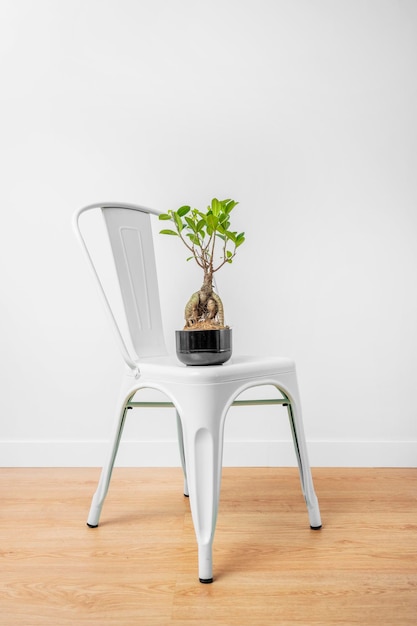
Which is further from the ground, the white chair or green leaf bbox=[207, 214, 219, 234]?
green leaf bbox=[207, 214, 219, 234]

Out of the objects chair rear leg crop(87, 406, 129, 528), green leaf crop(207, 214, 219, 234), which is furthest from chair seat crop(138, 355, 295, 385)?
green leaf crop(207, 214, 219, 234)

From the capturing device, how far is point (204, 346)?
Result: 110 centimetres

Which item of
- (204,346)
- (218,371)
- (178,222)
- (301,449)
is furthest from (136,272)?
(301,449)

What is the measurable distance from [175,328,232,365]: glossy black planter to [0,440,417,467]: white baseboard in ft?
2.15

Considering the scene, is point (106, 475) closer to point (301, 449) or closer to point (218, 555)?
point (218, 555)

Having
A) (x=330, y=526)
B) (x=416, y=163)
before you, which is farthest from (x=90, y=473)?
(x=416, y=163)

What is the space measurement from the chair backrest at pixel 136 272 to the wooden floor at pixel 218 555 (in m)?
0.42

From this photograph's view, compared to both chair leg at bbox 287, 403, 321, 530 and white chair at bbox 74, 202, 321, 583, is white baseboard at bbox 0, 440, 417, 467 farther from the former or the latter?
chair leg at bbox 287, 403, 321, 530

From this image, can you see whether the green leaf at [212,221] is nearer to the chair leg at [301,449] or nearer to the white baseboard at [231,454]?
the chair leg at [301,449]

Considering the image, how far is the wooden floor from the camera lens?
2.85ft

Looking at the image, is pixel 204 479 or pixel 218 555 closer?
pixel 204 479

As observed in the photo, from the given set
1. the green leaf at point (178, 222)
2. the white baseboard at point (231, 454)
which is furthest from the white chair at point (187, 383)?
the white baseboard at point (231, 454)

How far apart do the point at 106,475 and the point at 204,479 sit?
0.32m

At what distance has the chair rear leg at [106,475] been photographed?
118cm
